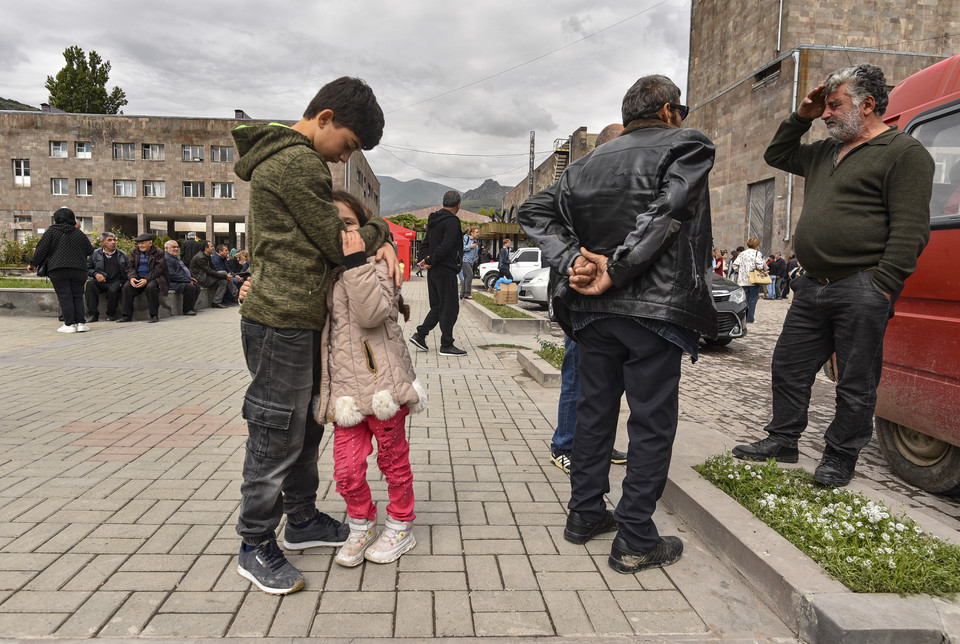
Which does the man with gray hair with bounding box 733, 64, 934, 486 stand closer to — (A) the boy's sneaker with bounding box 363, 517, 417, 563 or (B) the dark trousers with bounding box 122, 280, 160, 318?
(A) the boy's sneaker with bounding box 363, 517, 417, 563

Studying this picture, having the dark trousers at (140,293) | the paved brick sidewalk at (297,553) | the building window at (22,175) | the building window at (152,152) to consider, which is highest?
the building window at (152,152)

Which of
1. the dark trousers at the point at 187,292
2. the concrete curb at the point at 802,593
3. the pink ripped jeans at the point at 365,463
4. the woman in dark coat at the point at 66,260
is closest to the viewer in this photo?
the concrete curb at the point at 802,593

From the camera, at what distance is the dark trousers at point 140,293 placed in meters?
11.6

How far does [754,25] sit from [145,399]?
31507mm

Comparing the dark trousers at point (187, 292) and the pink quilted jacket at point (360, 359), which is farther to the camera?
the dark trousers at point (187, 292)

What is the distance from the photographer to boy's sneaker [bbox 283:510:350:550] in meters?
2.81

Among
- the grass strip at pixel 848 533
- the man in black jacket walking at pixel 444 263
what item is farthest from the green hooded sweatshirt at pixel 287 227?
the man in black jacket walking at pixel 444 263

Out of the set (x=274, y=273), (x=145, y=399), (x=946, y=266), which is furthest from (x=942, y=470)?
(x=145, y=399)

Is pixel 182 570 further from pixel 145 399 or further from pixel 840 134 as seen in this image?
pixel 840 134

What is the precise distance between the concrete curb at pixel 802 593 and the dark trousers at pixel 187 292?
40.5 feet

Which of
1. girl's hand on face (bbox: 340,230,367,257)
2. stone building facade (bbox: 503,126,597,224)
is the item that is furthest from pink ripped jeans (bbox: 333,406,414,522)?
stone building facade (bbox: 503,126,597,224)

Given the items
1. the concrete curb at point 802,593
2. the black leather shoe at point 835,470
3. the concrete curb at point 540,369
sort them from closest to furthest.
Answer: the concrete curb at point 802,593 → the black leather shoe at point 835,470 → the concrete curb at point 540,369

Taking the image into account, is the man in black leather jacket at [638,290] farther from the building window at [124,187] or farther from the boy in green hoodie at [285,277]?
the building window at [124,187]

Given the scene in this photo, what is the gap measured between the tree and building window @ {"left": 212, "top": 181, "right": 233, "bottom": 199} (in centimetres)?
1727
